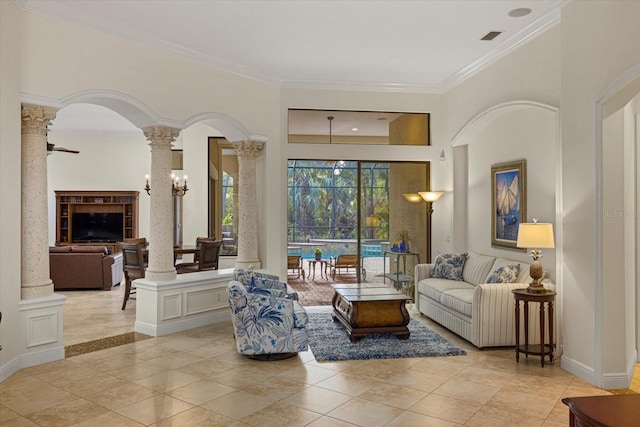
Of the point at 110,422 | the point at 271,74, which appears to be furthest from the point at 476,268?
the point at 110,422

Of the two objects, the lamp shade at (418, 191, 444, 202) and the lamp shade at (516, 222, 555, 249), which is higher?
the lamp shade at (418, 191, 444, 202)

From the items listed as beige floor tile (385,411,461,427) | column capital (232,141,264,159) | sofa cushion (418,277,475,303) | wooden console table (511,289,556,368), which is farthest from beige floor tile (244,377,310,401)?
column capital (232,141,264,159)

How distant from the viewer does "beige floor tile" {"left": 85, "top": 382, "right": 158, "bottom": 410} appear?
396 cm

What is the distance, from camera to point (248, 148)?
7539 millimetres

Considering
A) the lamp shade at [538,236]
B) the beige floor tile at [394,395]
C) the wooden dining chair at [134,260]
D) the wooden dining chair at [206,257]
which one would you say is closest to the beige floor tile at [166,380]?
the beige floor tile at [394,395]

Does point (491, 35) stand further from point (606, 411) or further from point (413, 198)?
point (606, 411)

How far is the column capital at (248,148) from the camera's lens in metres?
7.52

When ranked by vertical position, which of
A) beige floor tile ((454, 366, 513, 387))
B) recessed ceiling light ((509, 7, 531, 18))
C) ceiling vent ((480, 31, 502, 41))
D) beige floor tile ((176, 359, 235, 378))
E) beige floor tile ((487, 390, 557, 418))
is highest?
Result: ceiling vent ((480, 31, 502, 41))

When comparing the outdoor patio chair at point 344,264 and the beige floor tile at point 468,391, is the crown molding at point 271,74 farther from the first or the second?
the beige floor tile at point 468,391

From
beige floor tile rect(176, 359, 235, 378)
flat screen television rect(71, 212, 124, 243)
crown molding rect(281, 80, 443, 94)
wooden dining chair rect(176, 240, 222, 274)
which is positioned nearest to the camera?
beige floor tile rect(176, 359, 235, 378)

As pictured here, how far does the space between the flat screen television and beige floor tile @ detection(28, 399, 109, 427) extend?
9.93m

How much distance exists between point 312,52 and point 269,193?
2.35 metres

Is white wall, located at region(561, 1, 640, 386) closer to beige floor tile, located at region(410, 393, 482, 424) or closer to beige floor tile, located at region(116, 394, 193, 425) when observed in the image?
beige floor tile, located at region(410, 393, 482, 424)

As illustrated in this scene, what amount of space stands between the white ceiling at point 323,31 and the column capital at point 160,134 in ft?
3.41
